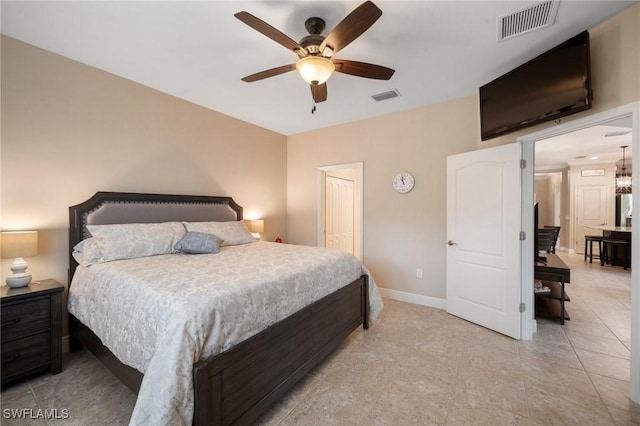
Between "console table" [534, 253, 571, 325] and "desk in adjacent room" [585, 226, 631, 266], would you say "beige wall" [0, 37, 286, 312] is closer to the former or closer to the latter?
"console table" [534, 253, 571, 325]

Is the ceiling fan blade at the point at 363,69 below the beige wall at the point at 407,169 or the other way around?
the other way around

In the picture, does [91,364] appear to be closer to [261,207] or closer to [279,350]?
[279,350]

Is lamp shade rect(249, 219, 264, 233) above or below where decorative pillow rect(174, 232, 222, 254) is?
above

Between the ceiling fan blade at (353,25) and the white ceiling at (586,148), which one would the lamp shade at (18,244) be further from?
the white ceiling at (586,148)

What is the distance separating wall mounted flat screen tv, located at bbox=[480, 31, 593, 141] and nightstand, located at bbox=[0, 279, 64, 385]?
4.37 meters

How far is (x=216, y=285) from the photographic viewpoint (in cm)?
163

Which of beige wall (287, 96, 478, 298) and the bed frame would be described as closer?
the bed frame

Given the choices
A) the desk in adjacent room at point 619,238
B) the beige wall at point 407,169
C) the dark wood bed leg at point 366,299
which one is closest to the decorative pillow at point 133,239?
the dark wood bed leg at point 366,299

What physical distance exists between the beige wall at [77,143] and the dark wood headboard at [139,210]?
95 millimetres

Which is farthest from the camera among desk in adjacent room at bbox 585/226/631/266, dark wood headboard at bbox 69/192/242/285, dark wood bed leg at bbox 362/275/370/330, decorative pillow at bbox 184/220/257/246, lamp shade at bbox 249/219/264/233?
desk in adjacent room at bbox 585/226/631/266

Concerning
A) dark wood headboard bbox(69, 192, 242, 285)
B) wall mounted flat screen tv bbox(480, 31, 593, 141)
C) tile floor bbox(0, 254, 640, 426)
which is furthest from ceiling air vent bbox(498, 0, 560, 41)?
dark wood headboard bbox(69, 192, 242, 285)

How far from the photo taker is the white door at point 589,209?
286 inches

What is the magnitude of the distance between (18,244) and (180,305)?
6.05 ft

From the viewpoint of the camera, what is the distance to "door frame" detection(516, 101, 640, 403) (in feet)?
6.15
